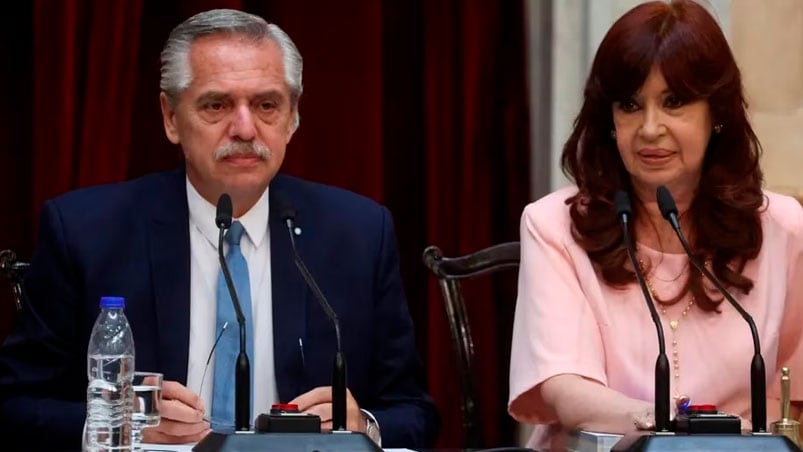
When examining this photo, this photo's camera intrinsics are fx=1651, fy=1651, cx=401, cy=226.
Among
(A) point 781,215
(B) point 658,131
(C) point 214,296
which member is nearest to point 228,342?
(C) point 214,296

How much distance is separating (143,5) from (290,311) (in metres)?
1.51

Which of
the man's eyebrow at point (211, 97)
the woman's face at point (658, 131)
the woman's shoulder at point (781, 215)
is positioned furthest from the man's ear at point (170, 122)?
the woman's shoulder at point (781, 215)

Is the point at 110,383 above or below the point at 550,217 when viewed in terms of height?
below

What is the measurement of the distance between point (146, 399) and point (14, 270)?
928 mm

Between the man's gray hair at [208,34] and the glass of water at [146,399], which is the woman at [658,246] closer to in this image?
the man's gray hair at [208,34]

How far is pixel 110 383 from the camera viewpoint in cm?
292

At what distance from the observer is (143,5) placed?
15.5ft

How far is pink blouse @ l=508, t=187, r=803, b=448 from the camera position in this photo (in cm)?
345

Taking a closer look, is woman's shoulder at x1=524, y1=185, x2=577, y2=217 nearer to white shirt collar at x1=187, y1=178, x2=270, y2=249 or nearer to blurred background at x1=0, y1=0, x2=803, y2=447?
white shirt collar at x1=187, y1=178, x2=270, y2=249

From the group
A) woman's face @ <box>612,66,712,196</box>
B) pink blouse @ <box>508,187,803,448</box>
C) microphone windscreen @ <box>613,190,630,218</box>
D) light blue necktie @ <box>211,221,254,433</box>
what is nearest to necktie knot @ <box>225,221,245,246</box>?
light blue necktie @ <box>211,221,254,433</box>

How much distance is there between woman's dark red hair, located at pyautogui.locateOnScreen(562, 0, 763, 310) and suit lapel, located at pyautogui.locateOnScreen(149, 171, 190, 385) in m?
0.85

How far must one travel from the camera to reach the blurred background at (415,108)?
449 cm

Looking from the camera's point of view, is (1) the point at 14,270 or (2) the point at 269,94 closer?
(2) the point at 269,94

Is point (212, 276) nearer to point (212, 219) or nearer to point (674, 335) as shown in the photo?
point (212, 219)
